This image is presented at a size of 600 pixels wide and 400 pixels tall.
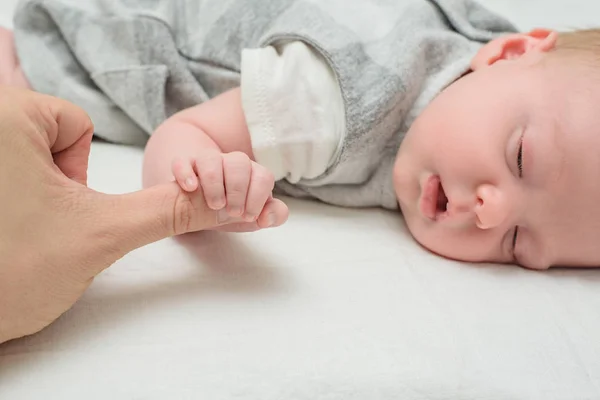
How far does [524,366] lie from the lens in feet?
1.97

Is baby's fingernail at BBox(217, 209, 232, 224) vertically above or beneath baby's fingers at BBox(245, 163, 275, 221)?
beneath

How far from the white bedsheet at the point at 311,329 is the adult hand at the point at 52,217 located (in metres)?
0.05

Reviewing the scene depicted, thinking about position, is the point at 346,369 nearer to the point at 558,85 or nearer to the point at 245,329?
the point at 245,329

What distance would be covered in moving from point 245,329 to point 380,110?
34 centimetres

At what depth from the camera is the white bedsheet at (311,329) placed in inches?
20.8

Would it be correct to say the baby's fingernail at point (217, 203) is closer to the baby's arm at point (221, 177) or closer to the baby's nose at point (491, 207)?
the baby's arm at point (221, 177)

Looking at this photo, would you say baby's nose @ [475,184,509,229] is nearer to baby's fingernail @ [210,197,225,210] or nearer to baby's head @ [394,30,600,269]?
baby's head @ [394,30,600,269]

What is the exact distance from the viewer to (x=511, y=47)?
2.83ft

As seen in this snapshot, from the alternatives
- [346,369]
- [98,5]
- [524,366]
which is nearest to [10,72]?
[98,5]

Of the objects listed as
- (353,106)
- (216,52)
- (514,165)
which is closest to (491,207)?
(514,165)

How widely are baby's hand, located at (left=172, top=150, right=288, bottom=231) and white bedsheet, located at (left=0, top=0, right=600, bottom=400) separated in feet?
0.28

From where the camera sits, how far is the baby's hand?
0.58 meters

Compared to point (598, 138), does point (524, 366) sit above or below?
below

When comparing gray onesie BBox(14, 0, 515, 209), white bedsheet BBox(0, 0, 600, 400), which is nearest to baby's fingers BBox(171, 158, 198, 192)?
white bedsheet BBox(0, 0, 600, 400)
